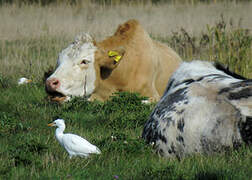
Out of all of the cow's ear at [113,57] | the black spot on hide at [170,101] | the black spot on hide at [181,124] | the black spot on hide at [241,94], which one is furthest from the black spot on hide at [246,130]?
the cow's ear at [113,57]

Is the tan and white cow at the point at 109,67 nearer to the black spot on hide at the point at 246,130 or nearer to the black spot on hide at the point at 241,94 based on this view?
the black spot on hide at the point at 241,94

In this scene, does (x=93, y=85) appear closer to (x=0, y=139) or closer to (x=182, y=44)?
(x=0, y=139)

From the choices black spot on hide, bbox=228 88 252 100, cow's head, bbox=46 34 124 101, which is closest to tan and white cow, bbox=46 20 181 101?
cow's head, bbox=46 34 124 101

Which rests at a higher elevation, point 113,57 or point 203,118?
point 203,118

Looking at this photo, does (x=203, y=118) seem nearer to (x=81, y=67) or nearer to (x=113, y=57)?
(x=81, y=67)

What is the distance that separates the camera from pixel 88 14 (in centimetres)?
2212

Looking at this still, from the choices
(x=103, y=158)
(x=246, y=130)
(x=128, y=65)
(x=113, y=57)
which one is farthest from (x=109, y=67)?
(x=246, y=130)

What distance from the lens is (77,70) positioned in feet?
28.2

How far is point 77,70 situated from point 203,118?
14.8 ft

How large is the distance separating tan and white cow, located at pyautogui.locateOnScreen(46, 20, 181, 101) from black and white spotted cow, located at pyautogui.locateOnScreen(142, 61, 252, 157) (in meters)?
3.68

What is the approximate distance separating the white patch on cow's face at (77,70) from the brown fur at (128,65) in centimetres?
15

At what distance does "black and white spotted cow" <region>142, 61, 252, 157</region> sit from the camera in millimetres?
4266

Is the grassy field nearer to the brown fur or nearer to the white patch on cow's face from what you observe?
the white patch on cow's face

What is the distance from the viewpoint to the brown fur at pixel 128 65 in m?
9.01
